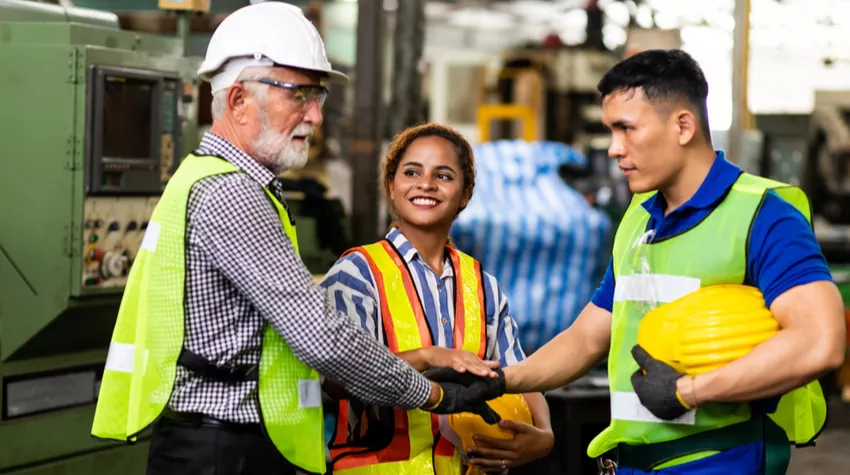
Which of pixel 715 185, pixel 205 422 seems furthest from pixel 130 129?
pixel 715 185

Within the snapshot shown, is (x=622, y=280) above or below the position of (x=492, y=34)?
below

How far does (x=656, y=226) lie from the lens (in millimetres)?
2941

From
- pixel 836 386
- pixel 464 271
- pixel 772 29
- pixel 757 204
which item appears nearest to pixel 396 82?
pixel 836 386

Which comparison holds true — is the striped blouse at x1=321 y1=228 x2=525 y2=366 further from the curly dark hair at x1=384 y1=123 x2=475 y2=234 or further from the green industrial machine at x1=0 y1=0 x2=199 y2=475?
the green industrial machine at x1=0 y1=0 x2=199 y2=475

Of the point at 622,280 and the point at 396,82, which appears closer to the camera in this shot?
the point at 622,280

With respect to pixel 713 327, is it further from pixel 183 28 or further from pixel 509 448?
pixel 183 28

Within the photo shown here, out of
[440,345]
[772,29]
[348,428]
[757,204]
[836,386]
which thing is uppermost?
[772,29]

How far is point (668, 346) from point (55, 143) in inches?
123

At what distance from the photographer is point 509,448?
3322mm

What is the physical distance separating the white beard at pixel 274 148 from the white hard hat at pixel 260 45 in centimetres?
15

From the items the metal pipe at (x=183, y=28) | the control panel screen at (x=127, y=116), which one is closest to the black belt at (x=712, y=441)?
the control panel screen at (x=127, y=116)

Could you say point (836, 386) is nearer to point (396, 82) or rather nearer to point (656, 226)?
point (396, 82)

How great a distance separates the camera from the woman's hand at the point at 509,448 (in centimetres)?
329

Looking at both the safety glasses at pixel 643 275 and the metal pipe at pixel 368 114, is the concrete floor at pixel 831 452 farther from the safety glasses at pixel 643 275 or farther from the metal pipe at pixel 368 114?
the safety glasses at pixel 643 275
